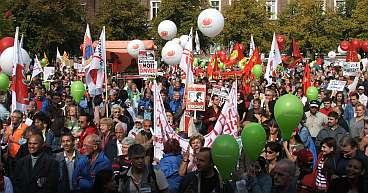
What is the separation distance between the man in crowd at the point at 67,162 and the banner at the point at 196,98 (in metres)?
4.20

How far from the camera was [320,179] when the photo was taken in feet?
24.9

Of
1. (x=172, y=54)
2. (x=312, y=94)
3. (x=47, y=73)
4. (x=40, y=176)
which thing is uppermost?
(x=172, y=54)

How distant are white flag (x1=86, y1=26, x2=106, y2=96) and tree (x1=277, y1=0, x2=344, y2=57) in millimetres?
38187

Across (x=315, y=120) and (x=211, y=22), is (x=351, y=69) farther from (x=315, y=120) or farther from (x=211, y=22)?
(x=315, y=120)

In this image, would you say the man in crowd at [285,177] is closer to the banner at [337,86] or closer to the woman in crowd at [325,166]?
the woman in crowd at [325,166]

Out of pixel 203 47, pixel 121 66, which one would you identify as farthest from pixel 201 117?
pixel 203 47

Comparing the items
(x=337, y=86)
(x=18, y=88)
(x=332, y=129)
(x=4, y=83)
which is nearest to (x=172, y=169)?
(x=332, y=129)

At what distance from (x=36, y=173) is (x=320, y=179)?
2.96 m

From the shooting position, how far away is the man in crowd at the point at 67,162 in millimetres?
7336

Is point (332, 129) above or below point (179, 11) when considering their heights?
below

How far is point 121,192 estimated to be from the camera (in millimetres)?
6656

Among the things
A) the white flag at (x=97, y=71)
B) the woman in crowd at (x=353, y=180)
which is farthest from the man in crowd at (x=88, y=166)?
the white flag at (x=97, y=71)

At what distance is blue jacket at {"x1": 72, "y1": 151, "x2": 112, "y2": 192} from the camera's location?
7.45 m

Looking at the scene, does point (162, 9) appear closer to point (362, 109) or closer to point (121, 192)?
point (362, 109)
